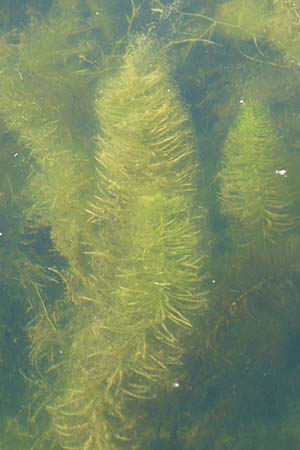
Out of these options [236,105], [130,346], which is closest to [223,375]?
[130,346]

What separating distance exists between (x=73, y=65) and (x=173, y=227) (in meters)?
2.34

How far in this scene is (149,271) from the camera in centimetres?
267

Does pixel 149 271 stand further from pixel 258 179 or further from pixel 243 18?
pixel 243 18

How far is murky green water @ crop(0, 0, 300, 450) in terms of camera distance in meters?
2.68

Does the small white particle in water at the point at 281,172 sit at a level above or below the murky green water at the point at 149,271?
above

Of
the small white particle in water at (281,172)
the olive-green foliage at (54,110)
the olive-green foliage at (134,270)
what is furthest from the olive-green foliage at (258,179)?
the olive-green foliage at (54,110)

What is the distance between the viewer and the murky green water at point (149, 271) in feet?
8.79

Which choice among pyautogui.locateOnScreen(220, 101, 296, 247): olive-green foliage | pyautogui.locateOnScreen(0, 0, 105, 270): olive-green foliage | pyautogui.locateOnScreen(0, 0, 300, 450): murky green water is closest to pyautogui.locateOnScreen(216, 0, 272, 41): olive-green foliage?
pyautogui.locateOnScreen(0, 0, 300, 450): murky green water

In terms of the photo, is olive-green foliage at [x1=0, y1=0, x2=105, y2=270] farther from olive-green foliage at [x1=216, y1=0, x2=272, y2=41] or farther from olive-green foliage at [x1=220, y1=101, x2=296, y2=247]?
olive-green foliage at [x1=216, y1=0, x2=272, y2=41]

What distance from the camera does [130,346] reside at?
8.76 feet

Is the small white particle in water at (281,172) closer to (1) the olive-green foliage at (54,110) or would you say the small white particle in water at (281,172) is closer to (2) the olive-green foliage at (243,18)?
(1) the olive-green foliage at (54,110)

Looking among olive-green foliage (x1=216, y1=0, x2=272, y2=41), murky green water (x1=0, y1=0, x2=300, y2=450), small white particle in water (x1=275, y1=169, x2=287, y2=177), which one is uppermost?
olive-green foliage (x1=216, y1=0, x2=272, y2=41)

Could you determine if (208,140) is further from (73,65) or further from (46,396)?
(46,396)

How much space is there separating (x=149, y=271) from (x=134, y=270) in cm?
11
